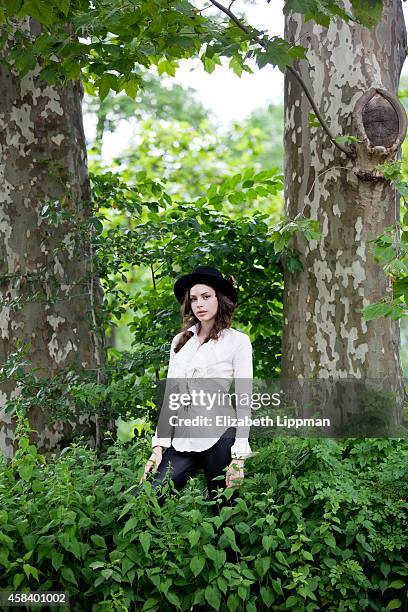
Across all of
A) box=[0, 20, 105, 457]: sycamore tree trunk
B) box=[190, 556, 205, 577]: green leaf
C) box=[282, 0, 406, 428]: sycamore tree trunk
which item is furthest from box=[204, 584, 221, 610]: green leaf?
box=[0, 20, 105, 457]: sycamore tree trunk

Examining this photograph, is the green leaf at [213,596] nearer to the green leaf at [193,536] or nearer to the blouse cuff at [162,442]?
the green leaf at [193,536]

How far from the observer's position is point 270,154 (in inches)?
950

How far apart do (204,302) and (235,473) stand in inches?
42.3

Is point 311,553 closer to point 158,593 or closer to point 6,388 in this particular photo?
point 158,593

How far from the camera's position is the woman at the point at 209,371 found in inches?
199

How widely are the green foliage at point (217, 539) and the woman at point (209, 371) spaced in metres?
0.14

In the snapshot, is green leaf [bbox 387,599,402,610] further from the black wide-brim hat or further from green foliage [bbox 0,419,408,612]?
the black wide-brim hat

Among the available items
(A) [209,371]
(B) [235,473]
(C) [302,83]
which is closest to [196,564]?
(B) [235,473]

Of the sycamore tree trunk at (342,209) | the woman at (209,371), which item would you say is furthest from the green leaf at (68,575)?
the sycamore tree trunk at (342,209)

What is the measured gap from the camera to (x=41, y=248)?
6605 mm

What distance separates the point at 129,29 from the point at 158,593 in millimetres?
3321

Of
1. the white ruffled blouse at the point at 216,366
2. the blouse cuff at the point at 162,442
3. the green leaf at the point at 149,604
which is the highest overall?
the white ruffled blouse at the point at 216,366

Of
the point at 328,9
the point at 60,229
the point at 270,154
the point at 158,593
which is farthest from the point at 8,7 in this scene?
the point at 270,154

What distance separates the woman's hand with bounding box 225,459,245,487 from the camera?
4.86m
